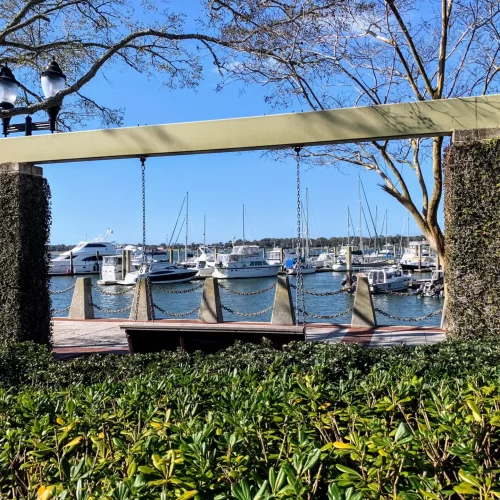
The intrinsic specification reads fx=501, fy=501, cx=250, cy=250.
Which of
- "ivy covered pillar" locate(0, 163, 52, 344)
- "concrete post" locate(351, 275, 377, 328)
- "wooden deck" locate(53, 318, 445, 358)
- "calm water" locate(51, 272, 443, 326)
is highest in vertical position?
"ivy covered pillar" locate(0, 163, 52, 344)

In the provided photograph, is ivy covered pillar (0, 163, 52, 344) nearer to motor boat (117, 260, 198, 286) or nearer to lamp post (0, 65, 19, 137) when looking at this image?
lamp post (0, 65, 19, 137)

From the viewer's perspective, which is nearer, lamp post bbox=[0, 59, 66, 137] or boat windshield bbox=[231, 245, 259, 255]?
lamp post bbox=[0, 59, 66, 137]

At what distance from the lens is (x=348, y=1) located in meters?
9.42

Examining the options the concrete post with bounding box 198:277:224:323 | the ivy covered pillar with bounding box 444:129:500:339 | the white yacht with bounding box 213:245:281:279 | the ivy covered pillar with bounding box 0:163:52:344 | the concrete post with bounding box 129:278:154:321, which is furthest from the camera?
the white yacht with bounding box 213:245:281:279

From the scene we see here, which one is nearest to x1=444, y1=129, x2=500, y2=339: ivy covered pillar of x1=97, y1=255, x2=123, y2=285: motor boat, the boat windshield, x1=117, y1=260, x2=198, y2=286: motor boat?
x1=117, y1=260, x2=198, y2=286: motor boat

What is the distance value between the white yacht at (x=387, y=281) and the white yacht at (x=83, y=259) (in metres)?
42.1

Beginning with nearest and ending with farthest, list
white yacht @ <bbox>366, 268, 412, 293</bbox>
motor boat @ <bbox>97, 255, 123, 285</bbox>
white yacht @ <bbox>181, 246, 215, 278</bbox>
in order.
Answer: white yacht @ <bbox>366, 268, 412, 293</bbox> → motor boat @ <bbox>97, 255, 123, 285</bbox> → white yacht @ <bbox>181, 246, 215, 278</bbox>

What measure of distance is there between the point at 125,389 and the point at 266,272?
4945 cm

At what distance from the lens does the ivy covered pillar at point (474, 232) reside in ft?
19.6

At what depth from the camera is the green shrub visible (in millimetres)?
1875

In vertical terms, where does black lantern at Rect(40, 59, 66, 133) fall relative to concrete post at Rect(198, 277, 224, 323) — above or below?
above

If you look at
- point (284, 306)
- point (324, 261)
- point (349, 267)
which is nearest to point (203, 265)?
point (324, 261)

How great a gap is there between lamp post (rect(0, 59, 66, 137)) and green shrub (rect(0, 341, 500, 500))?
217 inches

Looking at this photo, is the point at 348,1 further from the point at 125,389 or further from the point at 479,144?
the point at 125,389
